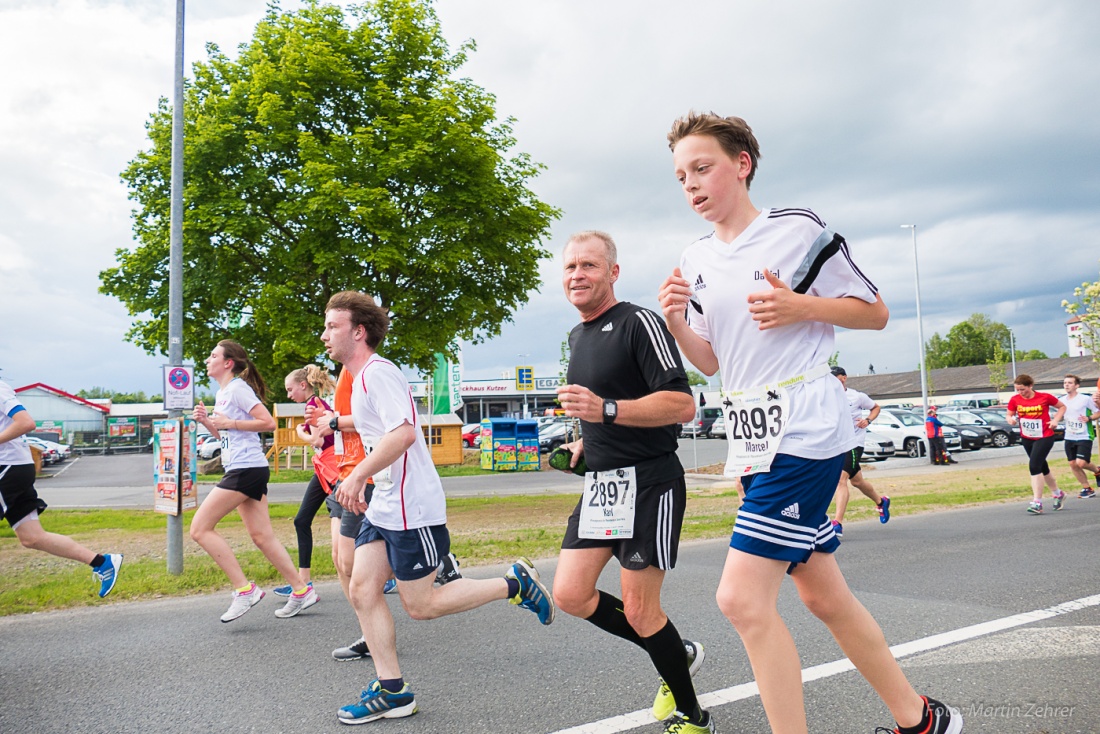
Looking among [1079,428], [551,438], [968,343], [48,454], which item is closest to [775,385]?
[1079,428]

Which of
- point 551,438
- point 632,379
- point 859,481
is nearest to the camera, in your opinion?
Result: point 632,379

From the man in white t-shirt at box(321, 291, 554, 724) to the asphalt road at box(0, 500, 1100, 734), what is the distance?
27 cm

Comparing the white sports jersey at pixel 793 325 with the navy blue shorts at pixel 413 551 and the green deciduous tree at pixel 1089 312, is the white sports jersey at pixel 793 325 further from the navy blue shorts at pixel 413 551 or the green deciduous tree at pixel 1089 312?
the green deciduous tree at pixel 1089 312

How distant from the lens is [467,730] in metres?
3.32

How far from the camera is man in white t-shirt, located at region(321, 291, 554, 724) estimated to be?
11.9 ft

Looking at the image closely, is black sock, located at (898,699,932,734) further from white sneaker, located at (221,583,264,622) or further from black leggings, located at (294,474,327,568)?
black leggings, located at (294,474,327,568)

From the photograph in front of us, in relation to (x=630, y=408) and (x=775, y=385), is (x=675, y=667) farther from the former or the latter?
(x=775, y=385)

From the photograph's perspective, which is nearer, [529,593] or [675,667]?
[675,667]

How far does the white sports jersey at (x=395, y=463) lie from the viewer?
3.74 meters

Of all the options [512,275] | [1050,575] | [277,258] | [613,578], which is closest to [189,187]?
[277,258]

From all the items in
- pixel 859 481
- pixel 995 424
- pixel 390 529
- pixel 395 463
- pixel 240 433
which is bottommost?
pixel 995 424

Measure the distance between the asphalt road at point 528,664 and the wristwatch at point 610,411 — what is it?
131cm

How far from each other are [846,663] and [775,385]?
223 centimetres

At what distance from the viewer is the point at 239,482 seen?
5805 mm
